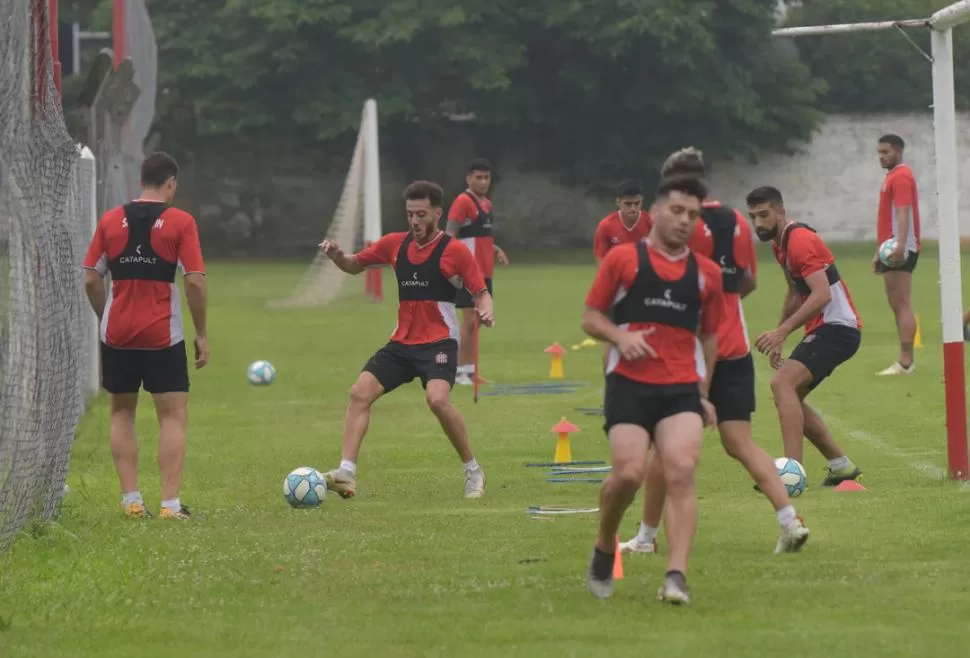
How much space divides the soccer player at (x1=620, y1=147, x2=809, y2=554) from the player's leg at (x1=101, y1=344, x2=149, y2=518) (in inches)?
128

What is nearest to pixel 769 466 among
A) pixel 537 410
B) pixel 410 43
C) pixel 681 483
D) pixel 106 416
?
pixel 681 483

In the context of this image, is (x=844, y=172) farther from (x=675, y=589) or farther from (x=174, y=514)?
(x=675, y=589)

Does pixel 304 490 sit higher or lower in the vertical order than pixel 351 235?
lower

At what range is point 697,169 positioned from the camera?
27.7ft

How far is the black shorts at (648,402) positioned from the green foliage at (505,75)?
43.6 m

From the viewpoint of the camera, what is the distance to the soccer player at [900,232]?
1795cm

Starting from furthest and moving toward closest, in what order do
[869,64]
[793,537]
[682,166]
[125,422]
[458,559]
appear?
[869,64], [125,422], [458,559], [793,537], [682,166]

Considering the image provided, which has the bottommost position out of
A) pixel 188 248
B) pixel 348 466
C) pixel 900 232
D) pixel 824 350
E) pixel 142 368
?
pixel 348 466

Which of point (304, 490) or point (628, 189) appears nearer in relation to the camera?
point (304, 490)

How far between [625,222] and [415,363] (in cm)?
560

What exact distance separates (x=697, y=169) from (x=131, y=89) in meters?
11.7

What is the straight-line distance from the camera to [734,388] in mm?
9500

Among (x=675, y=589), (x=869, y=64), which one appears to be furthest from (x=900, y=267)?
(x=869, y=64)

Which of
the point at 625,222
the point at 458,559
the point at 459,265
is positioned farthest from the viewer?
the point at 625,222
